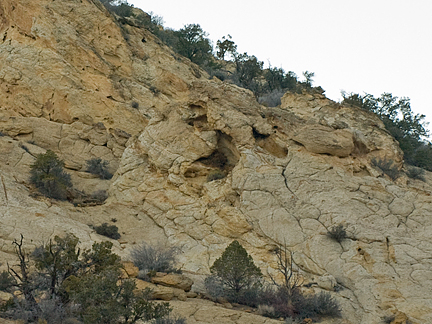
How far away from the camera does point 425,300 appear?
442 inches

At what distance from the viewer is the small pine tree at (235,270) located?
11523mm

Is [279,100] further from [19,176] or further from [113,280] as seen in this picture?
[113,280]

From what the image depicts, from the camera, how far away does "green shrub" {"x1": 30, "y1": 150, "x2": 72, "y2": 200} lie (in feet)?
51.2

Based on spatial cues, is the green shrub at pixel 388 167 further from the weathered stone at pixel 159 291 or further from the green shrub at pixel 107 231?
the weathered stone at pixel 159 291

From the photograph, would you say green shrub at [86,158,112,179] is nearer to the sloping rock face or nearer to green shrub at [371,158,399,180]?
the sloping rock face

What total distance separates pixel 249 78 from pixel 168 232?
62.3 ft

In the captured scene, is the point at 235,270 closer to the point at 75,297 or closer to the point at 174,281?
the point at 174,281

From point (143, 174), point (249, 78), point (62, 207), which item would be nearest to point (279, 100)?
point (249, 78)

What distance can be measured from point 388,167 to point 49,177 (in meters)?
12.8

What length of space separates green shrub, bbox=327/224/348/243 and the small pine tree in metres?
3.20

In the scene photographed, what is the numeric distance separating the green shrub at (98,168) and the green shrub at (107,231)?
4365mm

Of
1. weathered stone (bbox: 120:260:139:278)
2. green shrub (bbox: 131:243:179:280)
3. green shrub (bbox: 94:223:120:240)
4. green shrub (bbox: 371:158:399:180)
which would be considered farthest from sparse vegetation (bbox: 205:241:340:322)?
green shrub (bbox: 371:158:399:180)

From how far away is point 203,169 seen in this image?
55.5ft

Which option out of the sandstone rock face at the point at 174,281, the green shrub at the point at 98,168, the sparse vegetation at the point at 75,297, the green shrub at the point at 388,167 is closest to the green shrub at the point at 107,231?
the sandstone rock face at the point at 174,281
